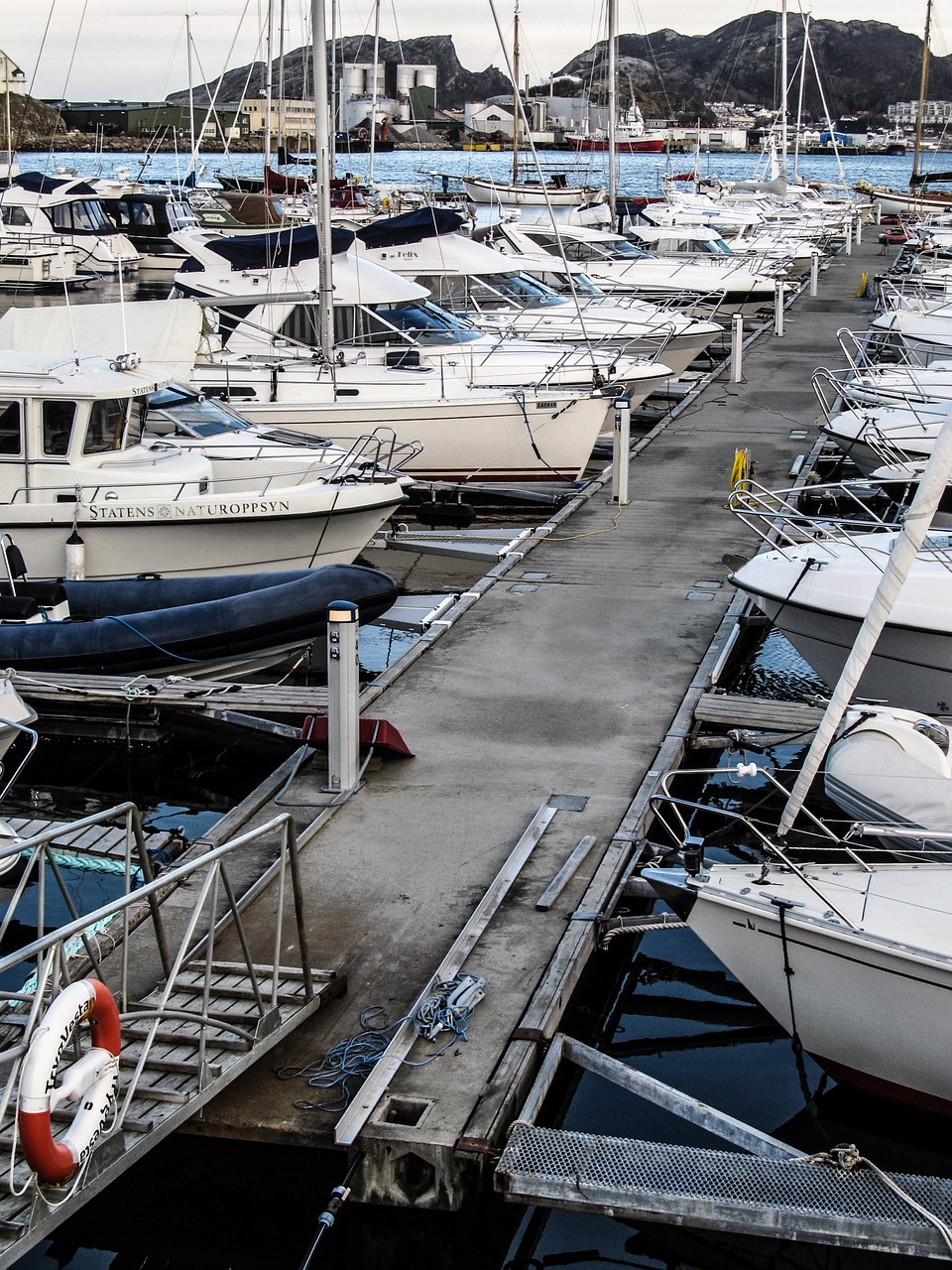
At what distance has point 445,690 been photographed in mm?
10609

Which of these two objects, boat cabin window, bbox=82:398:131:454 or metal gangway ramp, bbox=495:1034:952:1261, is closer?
metal gangway ramp, bbox=495:1034:952:1261

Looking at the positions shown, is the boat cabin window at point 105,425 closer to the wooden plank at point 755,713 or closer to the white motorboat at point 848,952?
the wooden plank at point 755,713

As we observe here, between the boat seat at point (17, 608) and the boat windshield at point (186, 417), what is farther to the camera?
the boat windshield at point (186, 417)

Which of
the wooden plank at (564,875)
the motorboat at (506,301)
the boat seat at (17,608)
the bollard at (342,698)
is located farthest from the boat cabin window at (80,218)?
the wooden plank at (564,875)

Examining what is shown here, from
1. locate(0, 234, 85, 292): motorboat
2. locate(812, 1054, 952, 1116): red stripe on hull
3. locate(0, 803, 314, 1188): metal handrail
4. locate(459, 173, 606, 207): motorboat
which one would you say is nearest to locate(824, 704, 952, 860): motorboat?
locate(812, 1054, 952, 1116): red stripe on hull

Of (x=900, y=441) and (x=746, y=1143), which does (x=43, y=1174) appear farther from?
(x=900, y=441)

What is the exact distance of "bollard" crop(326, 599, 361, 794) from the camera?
866cm

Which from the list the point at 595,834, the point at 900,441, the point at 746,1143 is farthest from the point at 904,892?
the point at 900,441

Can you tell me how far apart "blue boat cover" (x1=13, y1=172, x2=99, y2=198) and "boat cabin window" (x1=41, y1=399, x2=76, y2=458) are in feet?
94.6

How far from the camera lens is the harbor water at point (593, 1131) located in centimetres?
615

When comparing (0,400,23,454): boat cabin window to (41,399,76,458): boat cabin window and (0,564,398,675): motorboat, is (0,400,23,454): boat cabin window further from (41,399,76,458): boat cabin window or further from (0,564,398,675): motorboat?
(0,564,398,675): motorboat

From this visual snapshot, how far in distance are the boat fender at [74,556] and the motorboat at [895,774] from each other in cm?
752

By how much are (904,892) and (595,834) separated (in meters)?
2.00

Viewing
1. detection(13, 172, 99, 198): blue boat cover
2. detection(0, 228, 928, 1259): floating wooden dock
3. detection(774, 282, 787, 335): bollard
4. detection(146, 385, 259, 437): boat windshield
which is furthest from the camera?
detection(13, 172, 99, 198): blue boat cover
